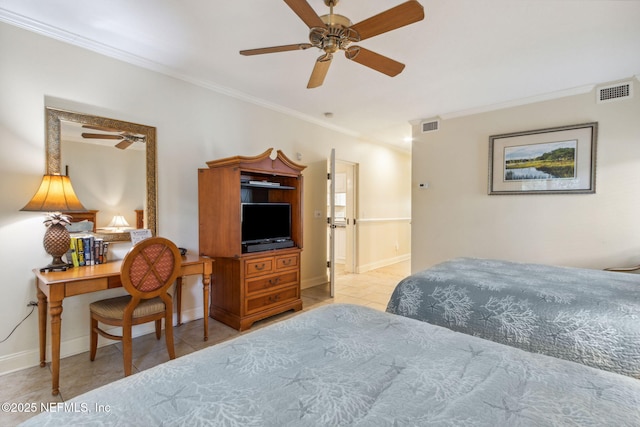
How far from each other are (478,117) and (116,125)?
4.19 metres

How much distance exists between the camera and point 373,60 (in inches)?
81.9

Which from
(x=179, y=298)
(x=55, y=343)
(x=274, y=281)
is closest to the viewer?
(x=55, y=343)

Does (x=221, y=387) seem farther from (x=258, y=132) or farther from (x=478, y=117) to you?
(x=478, y=117)

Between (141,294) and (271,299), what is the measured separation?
1.41 meters

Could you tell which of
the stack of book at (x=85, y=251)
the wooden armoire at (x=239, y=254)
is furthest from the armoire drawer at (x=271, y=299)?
the stack of book at (x=85, y=251)

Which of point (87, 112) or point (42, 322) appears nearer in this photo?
point (42, 322)

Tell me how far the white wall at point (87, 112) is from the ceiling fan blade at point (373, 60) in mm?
1921

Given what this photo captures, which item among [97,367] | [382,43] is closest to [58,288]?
[97,367]

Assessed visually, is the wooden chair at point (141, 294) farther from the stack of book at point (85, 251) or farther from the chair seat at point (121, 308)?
the stack of book at point (85, 251)

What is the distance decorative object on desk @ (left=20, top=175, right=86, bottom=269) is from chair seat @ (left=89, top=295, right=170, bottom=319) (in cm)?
41

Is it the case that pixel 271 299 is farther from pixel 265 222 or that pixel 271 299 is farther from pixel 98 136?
pixel 98 136

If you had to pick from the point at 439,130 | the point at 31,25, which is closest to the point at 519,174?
the point at 439,130

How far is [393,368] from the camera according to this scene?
0.98 meters

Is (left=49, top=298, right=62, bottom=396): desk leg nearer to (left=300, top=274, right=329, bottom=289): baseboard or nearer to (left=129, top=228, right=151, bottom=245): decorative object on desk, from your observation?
(left=129, top=228, right=151, bottom=245): decorative object on desk
